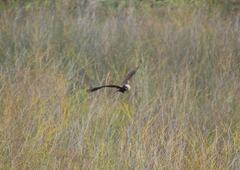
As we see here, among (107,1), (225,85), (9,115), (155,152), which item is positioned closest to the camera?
(155,152)

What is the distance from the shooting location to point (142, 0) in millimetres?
8000

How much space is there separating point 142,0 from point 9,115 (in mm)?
5308

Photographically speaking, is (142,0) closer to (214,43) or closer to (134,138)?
(214,43)

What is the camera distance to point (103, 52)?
4.64m

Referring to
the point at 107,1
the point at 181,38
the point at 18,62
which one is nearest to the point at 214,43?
the point at 181,38

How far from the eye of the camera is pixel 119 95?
3.74 metres

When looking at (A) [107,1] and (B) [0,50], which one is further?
(A) [107,1]

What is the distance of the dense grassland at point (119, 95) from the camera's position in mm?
2666

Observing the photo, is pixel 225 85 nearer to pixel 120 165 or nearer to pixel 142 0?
pixel 120 165

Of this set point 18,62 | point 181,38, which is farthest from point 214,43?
point 18,62

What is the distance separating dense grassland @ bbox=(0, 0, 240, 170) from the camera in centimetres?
267

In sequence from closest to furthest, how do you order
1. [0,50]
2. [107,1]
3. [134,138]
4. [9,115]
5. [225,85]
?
[134,138] < [9,115] < [225,85] < [0,50] < [107,1]

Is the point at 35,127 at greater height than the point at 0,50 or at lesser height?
lesser

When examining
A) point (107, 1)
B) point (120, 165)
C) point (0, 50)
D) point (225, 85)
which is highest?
point (107, 1)
